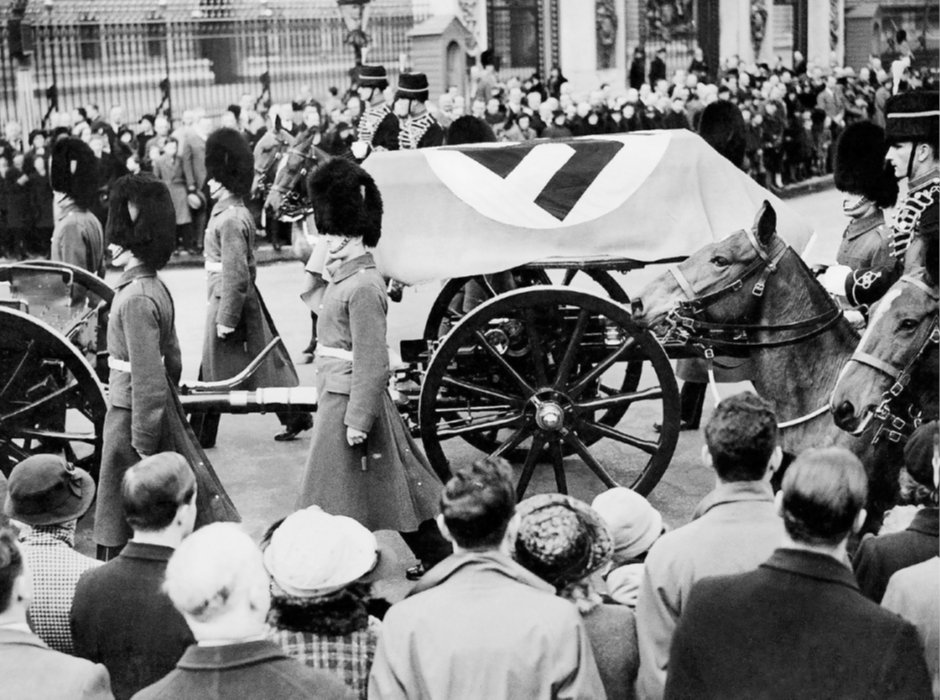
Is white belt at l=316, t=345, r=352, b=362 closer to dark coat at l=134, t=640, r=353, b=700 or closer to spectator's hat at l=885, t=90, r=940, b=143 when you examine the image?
spectator's hat at l=885, t=90, r=940, b=143

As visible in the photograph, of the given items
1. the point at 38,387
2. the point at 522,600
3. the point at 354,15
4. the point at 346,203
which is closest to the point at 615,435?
the point at 346,203

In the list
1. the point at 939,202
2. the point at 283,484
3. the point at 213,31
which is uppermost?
the point at 213,31

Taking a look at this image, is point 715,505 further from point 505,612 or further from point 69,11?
point 69,11

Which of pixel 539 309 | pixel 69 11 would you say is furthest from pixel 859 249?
pixel 69 11

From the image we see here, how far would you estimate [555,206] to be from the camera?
648 centimetres

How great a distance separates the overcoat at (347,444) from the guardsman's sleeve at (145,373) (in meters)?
0.58

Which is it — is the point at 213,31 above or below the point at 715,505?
above

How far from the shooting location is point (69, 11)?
21453 millimetres

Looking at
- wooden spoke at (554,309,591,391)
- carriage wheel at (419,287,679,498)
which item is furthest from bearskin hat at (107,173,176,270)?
wooden spoke at (554,309,591,391)

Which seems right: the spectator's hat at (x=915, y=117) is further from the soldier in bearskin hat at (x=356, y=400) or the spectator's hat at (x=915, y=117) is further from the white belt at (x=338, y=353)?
the white belt at (x=338, y=353)

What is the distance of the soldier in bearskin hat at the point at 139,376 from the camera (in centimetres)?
560

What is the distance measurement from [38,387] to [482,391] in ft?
6.11

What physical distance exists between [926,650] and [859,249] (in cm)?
389

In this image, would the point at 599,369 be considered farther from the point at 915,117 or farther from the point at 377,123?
the point at 377,123
